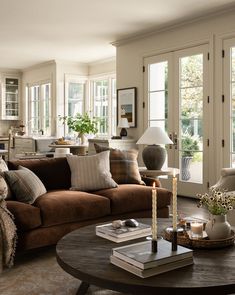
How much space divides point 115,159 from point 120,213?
2.44 ft

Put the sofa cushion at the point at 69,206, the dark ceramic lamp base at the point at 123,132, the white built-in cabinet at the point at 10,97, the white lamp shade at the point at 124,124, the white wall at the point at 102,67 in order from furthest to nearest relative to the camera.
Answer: the white built-in cabinet at the point at 10,97 < the white wall at the point at 102,67 < the dark ceramic lamp base at the point at 123,132 < the white lamp shade at the point at 124,124 < the sofa cushion at the point at 69,206

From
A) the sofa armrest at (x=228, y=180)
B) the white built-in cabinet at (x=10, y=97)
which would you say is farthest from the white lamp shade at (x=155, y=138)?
the white built-in cabinet at (x=10, y=97)

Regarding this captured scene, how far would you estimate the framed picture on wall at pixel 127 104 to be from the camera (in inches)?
279

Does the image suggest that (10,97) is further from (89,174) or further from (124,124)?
(89,174)

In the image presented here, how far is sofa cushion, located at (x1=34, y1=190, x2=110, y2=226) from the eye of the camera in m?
3.27

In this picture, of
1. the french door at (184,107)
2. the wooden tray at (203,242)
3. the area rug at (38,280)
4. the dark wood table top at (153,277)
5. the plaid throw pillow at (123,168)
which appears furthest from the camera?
the french door at (184,107)

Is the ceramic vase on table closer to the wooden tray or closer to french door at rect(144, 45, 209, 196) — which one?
the wooden tray

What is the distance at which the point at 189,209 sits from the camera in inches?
209

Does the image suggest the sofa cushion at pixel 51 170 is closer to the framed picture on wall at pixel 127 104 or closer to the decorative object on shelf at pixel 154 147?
the decorative object on shelf at pixel 154 147

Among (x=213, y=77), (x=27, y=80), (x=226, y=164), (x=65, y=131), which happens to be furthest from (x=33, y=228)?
(x=27, y=80)

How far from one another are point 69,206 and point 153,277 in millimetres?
1707

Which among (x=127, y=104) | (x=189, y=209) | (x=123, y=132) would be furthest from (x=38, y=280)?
(x=127, y=104)

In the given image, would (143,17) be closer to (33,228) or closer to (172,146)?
(172,146)

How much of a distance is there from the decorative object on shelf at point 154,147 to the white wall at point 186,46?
135 cm
